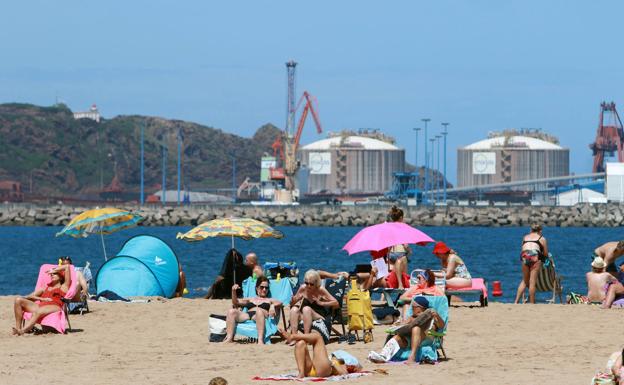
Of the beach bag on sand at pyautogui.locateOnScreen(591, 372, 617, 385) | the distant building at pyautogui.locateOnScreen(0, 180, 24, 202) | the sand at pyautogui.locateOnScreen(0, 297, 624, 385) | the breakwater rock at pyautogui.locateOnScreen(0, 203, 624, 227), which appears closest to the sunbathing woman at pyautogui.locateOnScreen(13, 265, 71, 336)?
the sand at pyautogui.locateOnScreen(0, 297, 624, 385)

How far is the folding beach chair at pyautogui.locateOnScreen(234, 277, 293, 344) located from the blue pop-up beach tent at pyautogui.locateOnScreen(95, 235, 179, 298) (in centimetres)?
442

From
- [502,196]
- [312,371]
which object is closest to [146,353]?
[312,371]

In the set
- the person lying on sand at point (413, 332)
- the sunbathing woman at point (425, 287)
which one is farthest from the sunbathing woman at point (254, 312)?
the person lying on sand at point (413, 332)

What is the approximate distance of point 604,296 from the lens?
62.4 feet

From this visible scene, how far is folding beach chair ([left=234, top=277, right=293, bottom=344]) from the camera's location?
15.5 meters

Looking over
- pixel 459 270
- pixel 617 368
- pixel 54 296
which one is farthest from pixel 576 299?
pixel 617 368

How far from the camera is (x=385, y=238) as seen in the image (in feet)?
56.3

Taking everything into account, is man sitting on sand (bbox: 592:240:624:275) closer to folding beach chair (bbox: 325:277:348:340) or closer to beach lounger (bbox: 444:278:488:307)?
beach lounger (bbox: 444:278:488:307)

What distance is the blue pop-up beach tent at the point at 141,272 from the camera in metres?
21.0

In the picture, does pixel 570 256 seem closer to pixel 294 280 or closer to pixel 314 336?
pixel 294 280

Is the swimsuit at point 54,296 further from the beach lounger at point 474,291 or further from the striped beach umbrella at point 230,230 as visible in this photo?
the beach lounger at point 474,291

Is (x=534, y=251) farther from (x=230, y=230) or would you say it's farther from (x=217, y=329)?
(x=217, y=329)

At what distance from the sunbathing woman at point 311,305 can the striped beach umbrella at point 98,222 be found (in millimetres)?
8180

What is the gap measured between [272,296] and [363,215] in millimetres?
84425
